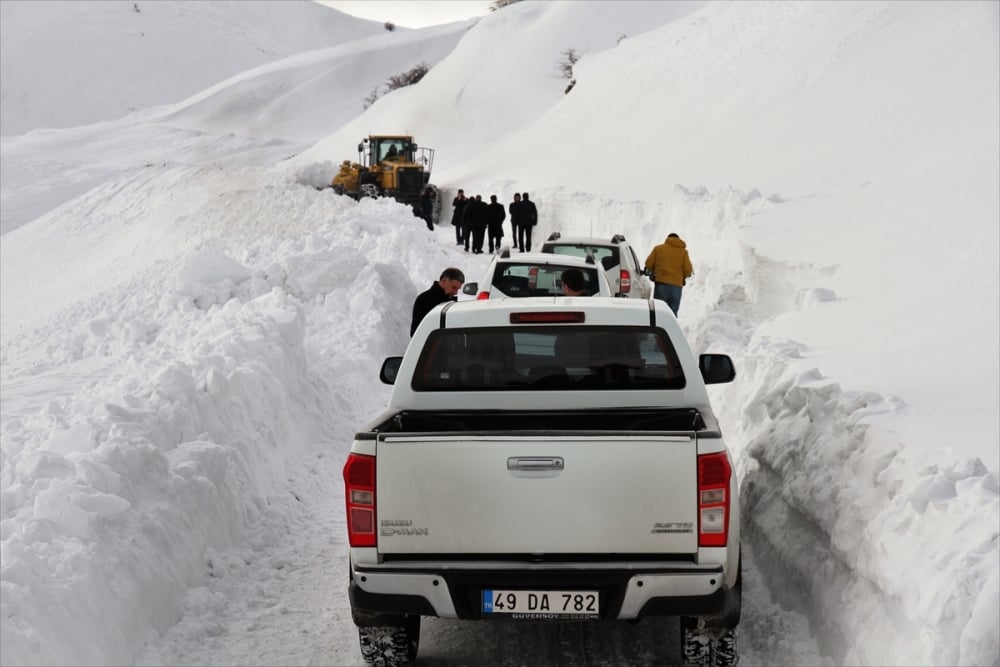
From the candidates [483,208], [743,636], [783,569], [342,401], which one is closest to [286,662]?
[743,636]

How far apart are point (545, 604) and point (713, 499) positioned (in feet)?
2.79

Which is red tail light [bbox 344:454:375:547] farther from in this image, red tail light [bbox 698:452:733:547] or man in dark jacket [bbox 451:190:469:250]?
man in dark jacket [bbox 451:190:469:250]

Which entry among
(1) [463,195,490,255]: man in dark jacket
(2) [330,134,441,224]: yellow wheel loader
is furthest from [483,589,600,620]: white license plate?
(2) [330,134,441,224]: yellow wheel loader

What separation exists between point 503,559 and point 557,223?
32607 millimetres

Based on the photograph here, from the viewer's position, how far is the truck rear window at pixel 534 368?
231 inches

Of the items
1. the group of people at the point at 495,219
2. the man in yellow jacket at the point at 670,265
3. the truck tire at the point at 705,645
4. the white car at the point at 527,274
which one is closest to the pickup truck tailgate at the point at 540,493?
the truck tire at the point at 705,645

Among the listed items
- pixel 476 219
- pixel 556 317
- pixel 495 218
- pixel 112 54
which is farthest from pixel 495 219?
pixel 112 54

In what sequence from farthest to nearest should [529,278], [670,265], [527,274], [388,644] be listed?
[670,265] → [527,274] → [529,278] → [388,644]

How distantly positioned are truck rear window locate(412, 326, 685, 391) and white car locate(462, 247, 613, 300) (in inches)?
210

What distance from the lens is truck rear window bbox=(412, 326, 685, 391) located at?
19.2ft

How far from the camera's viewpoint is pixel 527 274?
12.2 meters

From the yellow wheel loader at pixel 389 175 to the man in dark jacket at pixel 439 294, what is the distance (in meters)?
26.6

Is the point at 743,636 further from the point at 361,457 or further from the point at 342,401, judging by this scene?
the point at 342,401

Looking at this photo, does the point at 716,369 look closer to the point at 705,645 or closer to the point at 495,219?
the point at 705,645
